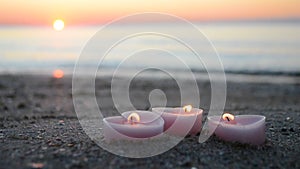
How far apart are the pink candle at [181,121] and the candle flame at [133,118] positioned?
0.26 metres

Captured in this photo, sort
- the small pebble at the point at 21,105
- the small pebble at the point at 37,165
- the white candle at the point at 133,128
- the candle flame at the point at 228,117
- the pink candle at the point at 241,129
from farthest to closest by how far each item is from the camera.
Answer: the small pebble at the point at 21,105
the candle flame at the point at 228,117
the pink candle at the point at 241,129
the white candle at the point at 133,128
the small pebble at the point at 37,165

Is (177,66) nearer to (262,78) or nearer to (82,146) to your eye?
(262,78)

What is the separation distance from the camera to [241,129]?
11.8 feet

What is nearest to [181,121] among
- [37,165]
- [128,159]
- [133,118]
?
[133,118]

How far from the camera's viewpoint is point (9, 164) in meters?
3.23

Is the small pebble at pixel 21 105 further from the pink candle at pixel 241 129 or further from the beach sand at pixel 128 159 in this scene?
the pink candle at pixel 241 129

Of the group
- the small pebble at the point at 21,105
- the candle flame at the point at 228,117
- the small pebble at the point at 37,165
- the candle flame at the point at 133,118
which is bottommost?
the small pebble at the point at 37,165

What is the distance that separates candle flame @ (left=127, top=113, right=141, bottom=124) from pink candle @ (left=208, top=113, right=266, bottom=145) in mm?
726

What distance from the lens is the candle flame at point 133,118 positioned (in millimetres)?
3529

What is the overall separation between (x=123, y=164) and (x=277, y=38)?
31970 mm

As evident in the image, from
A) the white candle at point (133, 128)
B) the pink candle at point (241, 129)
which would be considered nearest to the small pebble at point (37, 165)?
the white candle at point (133, 128)

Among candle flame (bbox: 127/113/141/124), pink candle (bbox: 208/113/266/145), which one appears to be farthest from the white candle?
pink candle (bbox: 208/113/266/145)

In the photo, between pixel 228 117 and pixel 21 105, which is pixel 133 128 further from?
pixel 21 105

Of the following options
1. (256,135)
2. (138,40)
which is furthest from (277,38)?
(256,135)
